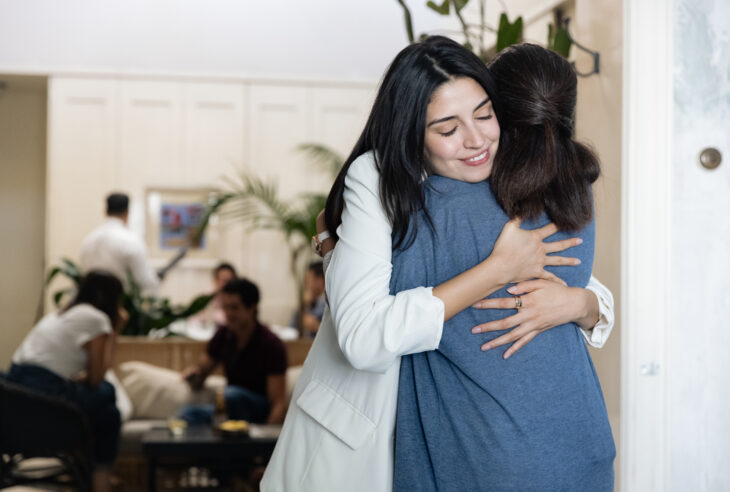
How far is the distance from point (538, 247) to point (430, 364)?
0.28 meters

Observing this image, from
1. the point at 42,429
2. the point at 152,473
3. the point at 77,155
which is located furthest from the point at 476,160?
the point at 77,155

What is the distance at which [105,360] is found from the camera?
14.9 feet

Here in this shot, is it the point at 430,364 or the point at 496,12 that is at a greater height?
the point at 496,12

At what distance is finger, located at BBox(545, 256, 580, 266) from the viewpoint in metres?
1.54

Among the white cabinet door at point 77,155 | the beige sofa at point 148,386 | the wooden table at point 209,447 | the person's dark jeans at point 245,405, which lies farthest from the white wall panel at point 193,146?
the wooden table at point 209,447

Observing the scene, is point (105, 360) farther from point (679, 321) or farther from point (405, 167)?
point (405, 167)

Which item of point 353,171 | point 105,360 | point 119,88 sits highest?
point 119,88

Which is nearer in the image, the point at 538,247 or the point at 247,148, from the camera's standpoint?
the point at 538,247

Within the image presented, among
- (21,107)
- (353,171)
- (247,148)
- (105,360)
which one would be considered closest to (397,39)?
(247,148)

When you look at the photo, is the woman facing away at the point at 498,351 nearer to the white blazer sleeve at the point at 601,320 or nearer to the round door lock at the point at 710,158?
the white blazer sleeve at the point at 601,320

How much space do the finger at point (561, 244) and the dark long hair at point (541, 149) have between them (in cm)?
3

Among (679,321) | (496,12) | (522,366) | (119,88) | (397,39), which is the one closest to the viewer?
Result: (522,366)

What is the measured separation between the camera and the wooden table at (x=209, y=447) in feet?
12.9

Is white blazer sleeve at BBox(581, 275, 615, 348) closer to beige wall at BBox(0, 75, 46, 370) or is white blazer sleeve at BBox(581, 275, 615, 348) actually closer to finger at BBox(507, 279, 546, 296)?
finger at BBox(507, 279, 546, 296)
